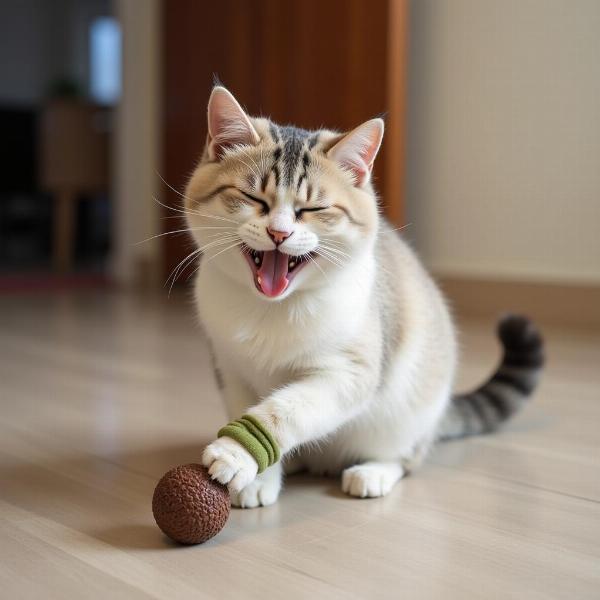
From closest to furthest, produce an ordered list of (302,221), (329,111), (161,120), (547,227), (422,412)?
1. (302,221)
2. (422,412)
3. (547,227)
4. (329,111)
5. (161,120)

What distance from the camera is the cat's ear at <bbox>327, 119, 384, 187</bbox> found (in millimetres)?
1108

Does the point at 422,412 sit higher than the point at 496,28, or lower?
lower

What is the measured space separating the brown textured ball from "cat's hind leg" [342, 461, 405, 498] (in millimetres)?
272

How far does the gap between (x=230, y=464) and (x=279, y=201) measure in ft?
1.18

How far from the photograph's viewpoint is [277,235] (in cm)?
101

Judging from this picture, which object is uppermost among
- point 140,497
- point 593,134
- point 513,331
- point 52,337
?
point 593,134

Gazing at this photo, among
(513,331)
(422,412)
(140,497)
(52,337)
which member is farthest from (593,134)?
(140,497)

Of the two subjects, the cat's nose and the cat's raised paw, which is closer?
the cat's nose

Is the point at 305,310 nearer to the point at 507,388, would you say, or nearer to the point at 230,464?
the point at 230,464

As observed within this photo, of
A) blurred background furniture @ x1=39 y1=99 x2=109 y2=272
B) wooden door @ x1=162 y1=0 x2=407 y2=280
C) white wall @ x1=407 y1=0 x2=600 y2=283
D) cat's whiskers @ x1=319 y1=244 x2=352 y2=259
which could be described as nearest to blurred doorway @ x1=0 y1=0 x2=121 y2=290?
blurred background furniture @ x1=39 y1=99 x2=109 y2=272

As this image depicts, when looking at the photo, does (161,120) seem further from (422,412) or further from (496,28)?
(422,412)

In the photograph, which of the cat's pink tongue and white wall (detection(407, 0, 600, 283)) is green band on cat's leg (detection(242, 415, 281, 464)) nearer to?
the cat's pink tongue

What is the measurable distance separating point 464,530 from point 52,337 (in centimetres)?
197

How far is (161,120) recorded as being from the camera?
4328 mm
